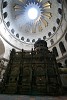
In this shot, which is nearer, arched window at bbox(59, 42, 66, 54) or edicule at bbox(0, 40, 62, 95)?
edicule at bbox(0, 40, 62, 95)

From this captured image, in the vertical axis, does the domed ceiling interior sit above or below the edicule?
above

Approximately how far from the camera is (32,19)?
35469 millimetres

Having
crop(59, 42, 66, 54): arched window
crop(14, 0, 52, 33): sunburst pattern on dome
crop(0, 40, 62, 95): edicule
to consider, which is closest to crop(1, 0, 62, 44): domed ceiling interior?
crop(14, 0, 52, 33): sunburst pattern on dome

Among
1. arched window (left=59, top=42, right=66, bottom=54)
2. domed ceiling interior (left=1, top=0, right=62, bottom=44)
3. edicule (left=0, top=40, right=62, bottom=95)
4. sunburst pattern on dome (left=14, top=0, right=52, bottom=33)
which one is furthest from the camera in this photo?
sunburst pattern on dome (left=14, top=0, right=52, bottom=33)

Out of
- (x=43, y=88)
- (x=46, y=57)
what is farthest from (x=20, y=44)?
(x=43, y=88)

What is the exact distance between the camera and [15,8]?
106 feet

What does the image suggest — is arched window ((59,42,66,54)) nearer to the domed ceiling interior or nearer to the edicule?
the domed ceiling interior

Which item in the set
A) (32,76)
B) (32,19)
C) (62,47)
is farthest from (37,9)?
(32,76)

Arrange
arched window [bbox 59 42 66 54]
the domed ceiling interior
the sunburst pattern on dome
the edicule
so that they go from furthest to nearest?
the sunburst pattern on dome
the domed ceiling interior
arched window [bbox 59 42 66 54]
the edicule

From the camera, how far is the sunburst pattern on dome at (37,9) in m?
32.6

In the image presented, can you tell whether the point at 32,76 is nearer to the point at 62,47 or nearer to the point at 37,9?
the point at 62,47

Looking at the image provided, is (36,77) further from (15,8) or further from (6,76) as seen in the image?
(15,8)

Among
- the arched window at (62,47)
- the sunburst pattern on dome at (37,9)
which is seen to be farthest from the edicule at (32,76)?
the sunburst pattern on dome at (37,9)

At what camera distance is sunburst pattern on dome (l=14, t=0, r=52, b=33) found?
107ft
